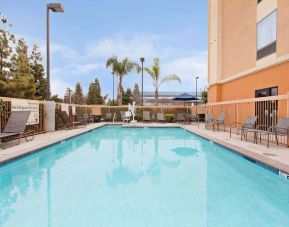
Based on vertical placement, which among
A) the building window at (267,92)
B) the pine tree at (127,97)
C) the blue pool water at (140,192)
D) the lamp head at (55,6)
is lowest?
the blue pool water at (140,192)

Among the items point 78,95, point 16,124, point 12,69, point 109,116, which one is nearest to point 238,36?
point 109,116

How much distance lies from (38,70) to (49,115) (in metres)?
22.0

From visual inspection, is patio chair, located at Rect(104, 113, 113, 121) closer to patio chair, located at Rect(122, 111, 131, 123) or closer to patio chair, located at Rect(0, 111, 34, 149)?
patio chair, located at Rect(122, 111, 131, 123)

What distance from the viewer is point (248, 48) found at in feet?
44.9

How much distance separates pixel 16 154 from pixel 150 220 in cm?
429

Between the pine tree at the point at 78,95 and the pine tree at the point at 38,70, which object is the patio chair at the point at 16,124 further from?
the pine tree at the point at 78,95

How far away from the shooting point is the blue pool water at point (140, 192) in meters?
3.19

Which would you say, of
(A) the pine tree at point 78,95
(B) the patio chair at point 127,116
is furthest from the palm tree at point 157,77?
(A) the pine tree at point 78,95

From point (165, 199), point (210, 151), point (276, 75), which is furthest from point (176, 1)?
point (165, 199)

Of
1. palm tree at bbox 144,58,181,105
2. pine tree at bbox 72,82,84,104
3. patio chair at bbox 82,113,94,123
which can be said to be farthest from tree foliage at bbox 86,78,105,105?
patio chair at bbox 82,113,94,123

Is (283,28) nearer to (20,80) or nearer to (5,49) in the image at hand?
(20,80)

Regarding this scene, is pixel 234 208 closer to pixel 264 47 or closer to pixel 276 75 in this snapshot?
pixel 276 75

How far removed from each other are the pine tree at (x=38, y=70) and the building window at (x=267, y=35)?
25.8 meters

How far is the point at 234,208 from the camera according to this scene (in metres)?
3.54
